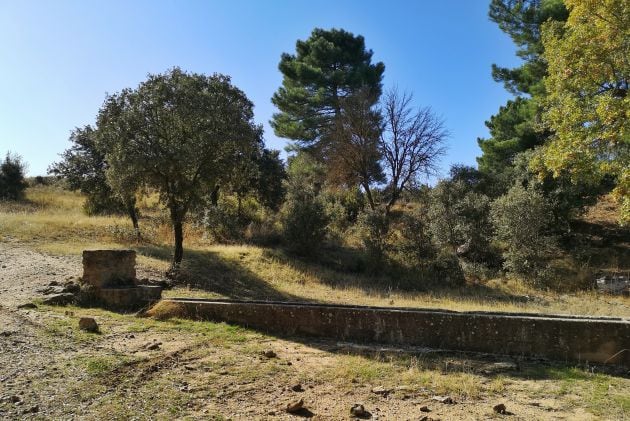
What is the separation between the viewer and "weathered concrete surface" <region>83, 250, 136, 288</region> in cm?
998

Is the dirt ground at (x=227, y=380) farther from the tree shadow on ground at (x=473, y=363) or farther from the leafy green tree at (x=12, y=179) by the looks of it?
the leafy green tree at (x=12, y=179)

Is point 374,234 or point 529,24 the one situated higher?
point 529,24

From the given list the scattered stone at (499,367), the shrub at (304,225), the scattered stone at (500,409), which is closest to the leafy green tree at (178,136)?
the shrub at (304,225)

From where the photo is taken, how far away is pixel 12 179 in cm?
3219

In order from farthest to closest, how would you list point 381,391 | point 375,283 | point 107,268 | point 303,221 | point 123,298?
point 303,221 → point 375,283 → point 107,268 → point 123,298 → point 381,391

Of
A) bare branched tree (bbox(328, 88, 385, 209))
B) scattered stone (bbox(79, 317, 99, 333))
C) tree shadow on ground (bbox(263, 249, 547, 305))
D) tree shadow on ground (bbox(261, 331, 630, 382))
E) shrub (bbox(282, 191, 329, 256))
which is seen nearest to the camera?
tree shadow on ground (bbox(261, 331, 630, 382))

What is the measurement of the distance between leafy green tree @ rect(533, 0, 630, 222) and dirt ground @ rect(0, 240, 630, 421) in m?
6.34

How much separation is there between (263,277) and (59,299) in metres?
8.74

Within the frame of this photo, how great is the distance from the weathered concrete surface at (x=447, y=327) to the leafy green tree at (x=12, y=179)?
27.8 metres

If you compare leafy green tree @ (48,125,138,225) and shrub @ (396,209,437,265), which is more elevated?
leafy green tree @ (48,125,138,225)

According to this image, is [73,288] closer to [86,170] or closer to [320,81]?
[86,170]

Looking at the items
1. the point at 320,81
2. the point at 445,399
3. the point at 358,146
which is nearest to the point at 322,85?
the point at 320,81

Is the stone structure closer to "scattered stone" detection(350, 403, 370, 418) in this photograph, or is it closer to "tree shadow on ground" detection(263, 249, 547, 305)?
"scattered stone" detection(350, 403, 370, 418)

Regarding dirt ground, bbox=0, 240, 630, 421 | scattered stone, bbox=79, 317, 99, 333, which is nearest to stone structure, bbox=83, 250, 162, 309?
dirt ground, bbox=0, 240, 630, 421
